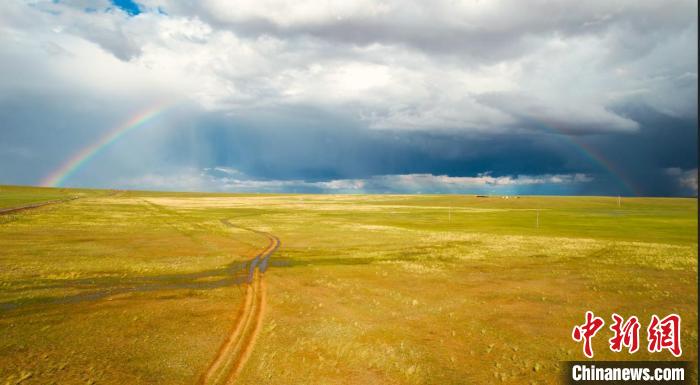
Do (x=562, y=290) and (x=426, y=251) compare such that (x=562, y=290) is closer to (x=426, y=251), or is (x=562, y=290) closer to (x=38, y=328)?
(x=426, y=251)

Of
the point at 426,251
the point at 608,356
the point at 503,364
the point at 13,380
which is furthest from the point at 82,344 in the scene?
the point at 426,251

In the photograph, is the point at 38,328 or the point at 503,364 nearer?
the point at 503,364

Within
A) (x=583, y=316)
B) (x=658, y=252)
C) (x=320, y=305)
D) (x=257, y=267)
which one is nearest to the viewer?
(x=583, y=316)

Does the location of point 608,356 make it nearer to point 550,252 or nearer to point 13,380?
point 13,380

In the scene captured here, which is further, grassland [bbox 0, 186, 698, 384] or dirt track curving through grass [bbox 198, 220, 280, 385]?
grassland [bbox 0, 186, 698, 384]

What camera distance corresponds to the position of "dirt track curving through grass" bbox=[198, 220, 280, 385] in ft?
38.6

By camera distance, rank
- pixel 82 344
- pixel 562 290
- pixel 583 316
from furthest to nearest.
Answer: pixel 562 290
pixel 583 316
pixel 82 344

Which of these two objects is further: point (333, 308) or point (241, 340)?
point (333, 308)

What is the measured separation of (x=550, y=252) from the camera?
116 feet

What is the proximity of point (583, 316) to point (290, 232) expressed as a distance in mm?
38336

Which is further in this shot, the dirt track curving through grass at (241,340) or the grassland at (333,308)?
the grassland at (333,308)

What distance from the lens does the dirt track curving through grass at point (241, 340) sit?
11.8 metres

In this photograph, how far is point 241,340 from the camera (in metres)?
14.4

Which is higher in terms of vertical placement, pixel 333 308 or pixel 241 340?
pixel 241 340
